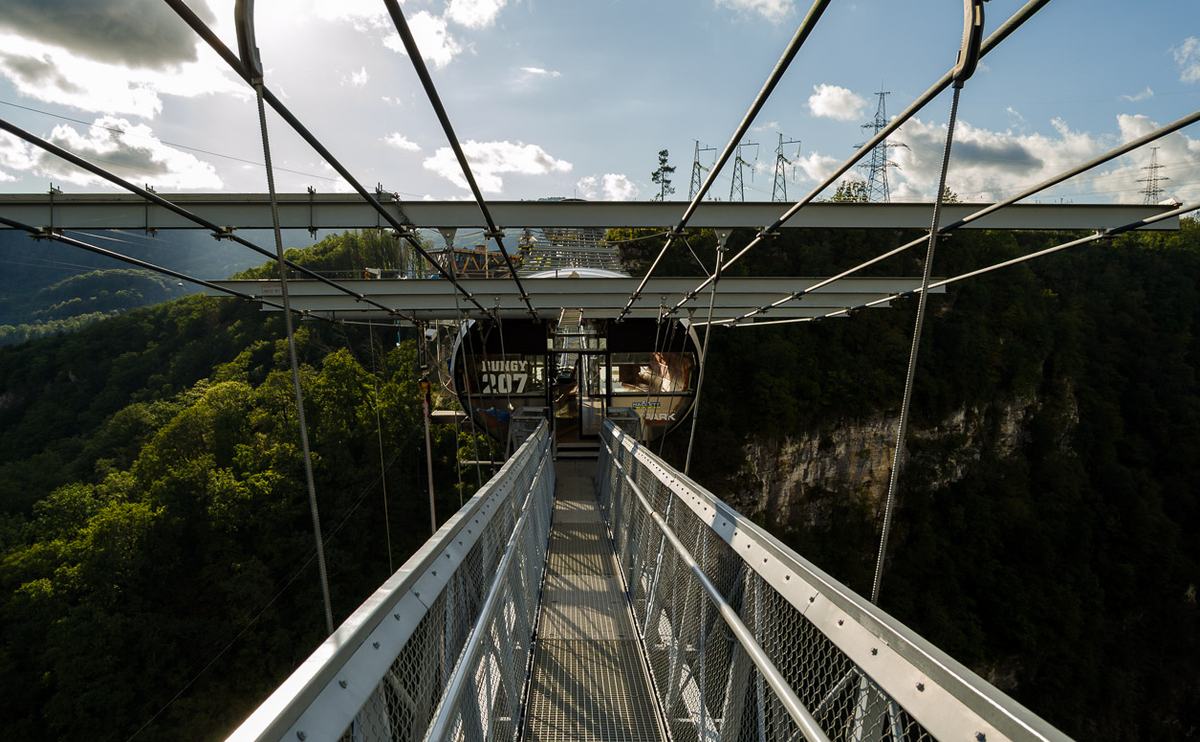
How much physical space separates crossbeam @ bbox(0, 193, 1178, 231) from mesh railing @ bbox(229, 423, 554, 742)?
11.5 feet

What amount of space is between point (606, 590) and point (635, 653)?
3.56 feet

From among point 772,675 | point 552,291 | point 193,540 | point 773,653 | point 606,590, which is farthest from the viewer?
point 193,540

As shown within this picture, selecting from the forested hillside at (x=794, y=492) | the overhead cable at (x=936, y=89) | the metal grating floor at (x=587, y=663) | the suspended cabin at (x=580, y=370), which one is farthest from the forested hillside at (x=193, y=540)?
the overhead cable at (x=936, y=89)

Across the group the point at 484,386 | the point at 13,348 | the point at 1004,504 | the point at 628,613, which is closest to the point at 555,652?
the point at 628,613

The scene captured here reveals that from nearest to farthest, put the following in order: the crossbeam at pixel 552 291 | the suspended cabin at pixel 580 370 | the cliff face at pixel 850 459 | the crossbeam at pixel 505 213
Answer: the crossbeam at pixel 505 213 → the crossbeam at pixel 552 291 → the suspended cabin at pixel 580 370 → the cliff face at pixel 850 459

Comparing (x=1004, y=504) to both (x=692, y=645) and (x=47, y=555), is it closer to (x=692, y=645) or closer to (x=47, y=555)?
(x=692, y=645)

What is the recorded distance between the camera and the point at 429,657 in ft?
6.41

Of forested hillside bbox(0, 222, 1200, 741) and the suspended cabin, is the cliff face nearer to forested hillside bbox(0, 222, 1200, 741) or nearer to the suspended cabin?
forested hillside bbox(0, 222, 1200, 741)

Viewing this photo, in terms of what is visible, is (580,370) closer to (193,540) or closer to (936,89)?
(936,89)

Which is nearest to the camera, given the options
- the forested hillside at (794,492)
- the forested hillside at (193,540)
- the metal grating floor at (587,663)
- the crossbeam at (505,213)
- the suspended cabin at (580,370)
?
the metal grating floor at (587,663)

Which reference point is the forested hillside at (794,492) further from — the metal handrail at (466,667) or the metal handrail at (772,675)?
the metal handrail at (772,675)

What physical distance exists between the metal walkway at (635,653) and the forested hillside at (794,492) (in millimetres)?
28451

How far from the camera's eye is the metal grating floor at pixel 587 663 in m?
3.05

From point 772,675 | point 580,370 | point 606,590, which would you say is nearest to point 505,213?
point 606,590
